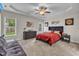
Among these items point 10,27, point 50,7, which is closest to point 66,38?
point 50,7

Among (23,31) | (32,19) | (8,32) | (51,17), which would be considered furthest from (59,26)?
(8,32)

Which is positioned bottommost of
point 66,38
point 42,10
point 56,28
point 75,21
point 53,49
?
point 53,49

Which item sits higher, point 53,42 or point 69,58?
point 53,42

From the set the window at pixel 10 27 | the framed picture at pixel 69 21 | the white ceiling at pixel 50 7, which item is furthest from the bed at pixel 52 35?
the window at pixel 10 27

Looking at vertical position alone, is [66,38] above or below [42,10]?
below

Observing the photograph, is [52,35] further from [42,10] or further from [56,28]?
[42,10]

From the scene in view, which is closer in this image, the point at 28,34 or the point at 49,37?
the point at 49,37

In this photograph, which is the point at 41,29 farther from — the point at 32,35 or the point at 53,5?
the point at 53,5

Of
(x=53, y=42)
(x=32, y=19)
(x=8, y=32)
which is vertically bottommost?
(x=53, y=42)

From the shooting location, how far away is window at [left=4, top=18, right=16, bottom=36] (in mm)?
1979

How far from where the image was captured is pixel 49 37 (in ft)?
6.51

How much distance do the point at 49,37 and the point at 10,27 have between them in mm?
737

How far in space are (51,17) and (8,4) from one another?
32.0 inches

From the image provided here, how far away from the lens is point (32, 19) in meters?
2.06
